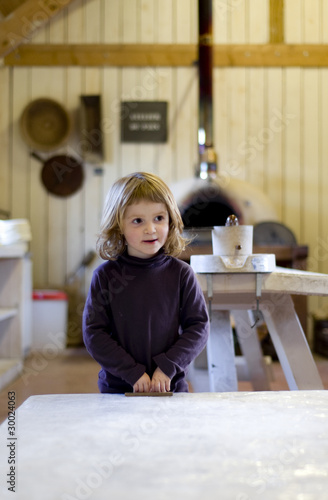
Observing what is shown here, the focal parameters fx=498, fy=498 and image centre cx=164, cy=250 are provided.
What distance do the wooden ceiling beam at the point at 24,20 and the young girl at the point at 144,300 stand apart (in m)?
3.36

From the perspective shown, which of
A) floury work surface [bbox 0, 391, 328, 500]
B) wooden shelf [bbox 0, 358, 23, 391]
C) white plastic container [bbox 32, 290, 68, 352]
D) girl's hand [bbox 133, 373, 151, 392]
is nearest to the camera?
floury work surface [bbox 0, 391, 328, 500]

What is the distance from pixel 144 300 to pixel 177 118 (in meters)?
3.27

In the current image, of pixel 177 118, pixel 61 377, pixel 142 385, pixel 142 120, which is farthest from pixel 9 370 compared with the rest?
pixel 177 118

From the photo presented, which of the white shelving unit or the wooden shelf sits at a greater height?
the white shelving unit

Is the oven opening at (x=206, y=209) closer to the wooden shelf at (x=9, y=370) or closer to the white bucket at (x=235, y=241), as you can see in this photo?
the wooden shelf at (x=9, y=370)

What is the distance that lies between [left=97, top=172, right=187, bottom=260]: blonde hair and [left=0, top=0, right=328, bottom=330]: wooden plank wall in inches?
116

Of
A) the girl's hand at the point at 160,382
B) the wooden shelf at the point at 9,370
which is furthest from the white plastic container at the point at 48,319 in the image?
the girl's hand at the point at 160,382

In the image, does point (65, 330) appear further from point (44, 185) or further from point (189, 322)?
point (189, 322)

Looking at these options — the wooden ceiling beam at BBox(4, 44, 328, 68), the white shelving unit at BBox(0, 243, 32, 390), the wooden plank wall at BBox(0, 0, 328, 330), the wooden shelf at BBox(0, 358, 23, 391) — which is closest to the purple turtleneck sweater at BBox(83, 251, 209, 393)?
the wooden shelf at BBox(0, 358, 23, 391)

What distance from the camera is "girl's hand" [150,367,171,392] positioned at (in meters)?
1.13

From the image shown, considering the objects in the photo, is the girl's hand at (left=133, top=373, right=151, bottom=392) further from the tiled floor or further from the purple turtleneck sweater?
the tiled floor

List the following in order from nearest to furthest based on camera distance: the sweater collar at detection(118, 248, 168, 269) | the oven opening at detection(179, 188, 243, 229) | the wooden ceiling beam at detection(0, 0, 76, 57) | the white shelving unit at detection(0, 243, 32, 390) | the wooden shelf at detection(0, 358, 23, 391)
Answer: the sweater collar at detection(118, 248, 168, 269)
the wooden shelf at detection(0, 358, 23, 391)
the white shelving unit at detection(0, 243, 32, 390)
the oven opening at detection(179, 188, 243, 229)
the wooden ceiling beam at detection(0, 0, 76, 57)

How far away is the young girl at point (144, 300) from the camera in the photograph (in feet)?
3.94

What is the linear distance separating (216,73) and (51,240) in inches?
79.0
